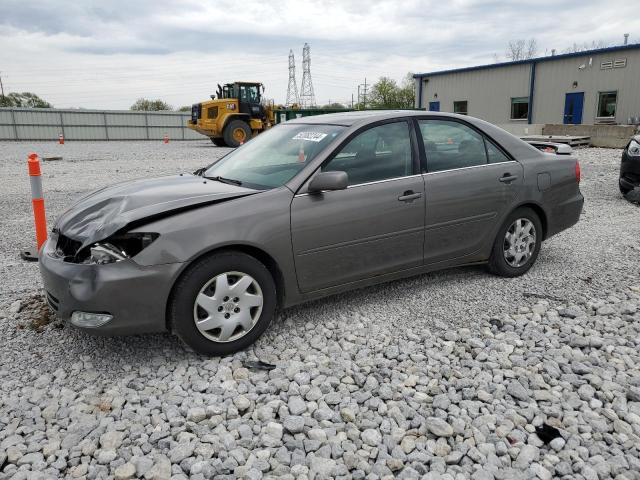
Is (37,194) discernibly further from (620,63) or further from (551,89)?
(551,89)

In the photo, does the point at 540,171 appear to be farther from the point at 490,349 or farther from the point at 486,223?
the point at 490,349

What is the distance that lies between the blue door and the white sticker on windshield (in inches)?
1090

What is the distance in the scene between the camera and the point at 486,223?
460 cm

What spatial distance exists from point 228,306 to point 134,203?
2.98ft

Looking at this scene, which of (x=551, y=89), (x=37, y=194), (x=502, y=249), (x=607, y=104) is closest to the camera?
(x=502, y=249)

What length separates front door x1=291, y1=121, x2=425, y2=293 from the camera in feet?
12.1

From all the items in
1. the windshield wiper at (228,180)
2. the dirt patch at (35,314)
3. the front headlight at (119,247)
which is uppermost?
the windshield wiper at (228,180)

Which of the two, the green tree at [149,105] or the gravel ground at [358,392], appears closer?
the gravel ground at [358,392]

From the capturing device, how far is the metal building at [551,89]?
84.7 ft

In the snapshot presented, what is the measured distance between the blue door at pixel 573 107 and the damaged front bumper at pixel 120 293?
1151 inches

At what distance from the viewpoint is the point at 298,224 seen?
359cm

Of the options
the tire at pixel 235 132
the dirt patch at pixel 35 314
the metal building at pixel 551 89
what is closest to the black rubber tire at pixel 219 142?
the tire at pixel 235 132

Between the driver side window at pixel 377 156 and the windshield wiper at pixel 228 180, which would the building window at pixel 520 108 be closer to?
the driver side window at pixel 377 156

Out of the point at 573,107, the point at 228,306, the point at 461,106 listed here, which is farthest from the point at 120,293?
the point at 461,106
